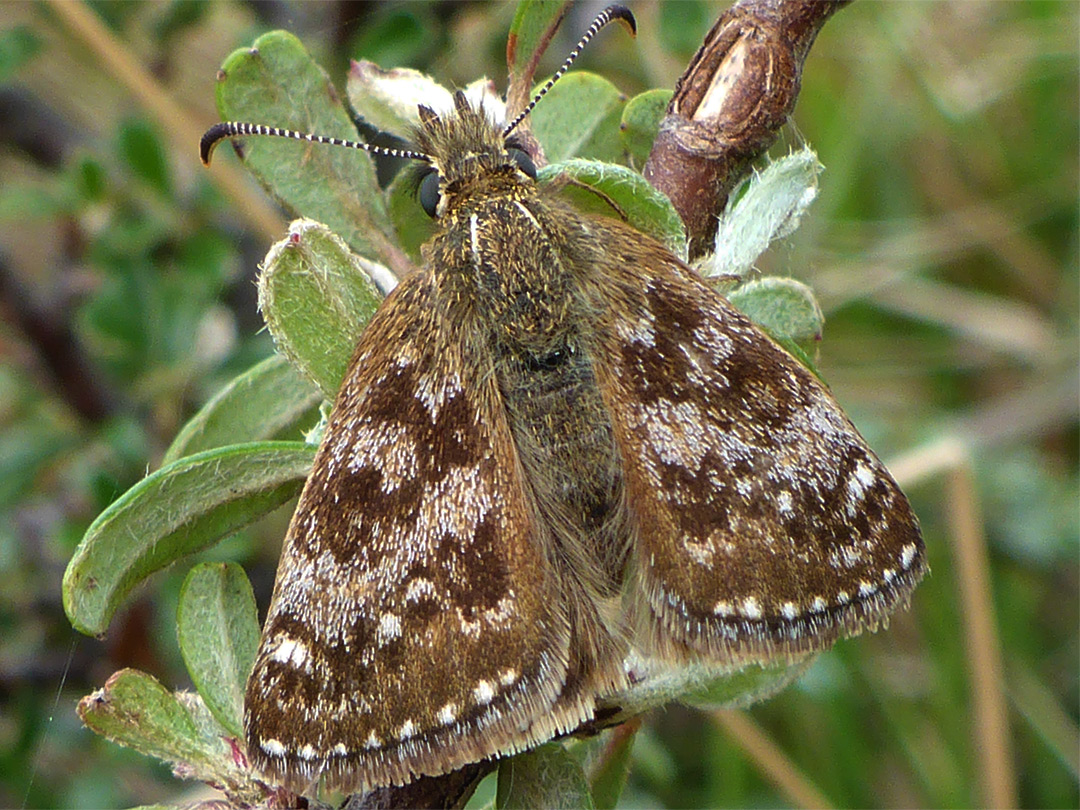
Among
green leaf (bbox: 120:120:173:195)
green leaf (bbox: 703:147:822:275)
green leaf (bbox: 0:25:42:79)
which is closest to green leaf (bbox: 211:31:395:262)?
green leaf (bbox: 703:147:822:275)

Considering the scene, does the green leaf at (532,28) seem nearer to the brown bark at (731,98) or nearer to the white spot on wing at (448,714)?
the brown bark at (731,98)

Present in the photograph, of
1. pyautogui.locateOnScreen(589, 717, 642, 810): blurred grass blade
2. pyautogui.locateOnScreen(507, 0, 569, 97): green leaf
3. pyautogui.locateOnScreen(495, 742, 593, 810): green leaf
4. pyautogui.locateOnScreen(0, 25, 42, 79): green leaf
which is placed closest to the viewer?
pyautogui.locateOnScreen(495, 742, 593, 810): green leaf

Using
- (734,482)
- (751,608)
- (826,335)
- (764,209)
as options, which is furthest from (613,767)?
(826,335)

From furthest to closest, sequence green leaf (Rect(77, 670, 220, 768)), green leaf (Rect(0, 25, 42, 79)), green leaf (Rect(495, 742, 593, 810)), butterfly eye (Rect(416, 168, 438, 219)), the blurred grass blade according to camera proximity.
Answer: green leaf (Rect(0, 25, 42, 79))
butterfly eye (Rect(416, 168, 438, 219))
the blurred grass blade
green leaf (Rect(77, 670, 220, 768))
green leaf (Rect(495, 742, 593, 810))

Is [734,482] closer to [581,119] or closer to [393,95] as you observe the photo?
[581,119]

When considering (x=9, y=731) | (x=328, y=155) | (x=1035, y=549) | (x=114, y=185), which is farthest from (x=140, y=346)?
(x=1035, y=549)

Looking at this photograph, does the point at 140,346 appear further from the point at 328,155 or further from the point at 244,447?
the point at 244,447

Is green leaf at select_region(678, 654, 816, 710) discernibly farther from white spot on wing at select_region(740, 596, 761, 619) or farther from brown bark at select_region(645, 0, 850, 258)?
brown bark at select_region(645, 0, 850, 258)
